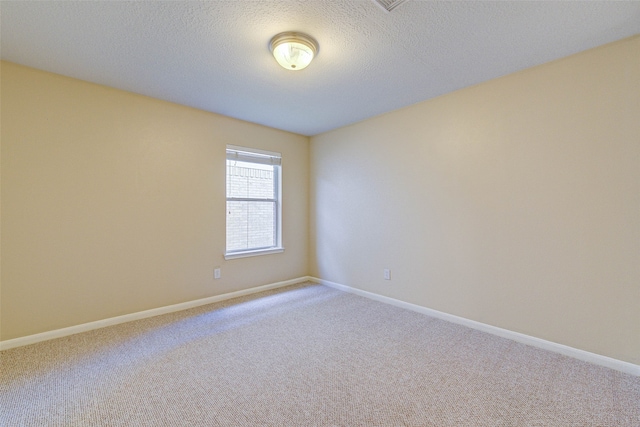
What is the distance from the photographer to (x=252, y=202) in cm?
401

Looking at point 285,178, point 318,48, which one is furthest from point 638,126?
point 285,178

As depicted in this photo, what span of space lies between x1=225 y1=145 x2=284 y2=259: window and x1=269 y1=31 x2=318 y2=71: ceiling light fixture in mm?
1871

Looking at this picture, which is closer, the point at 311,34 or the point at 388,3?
the point at 388,3

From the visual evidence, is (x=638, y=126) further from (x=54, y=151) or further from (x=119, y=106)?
(x=54, y=151)

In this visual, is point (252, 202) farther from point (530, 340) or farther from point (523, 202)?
point (530, 340)

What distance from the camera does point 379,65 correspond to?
2391 mm

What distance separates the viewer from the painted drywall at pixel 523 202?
81.1 inches

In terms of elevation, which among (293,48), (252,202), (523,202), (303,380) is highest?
(293,48)

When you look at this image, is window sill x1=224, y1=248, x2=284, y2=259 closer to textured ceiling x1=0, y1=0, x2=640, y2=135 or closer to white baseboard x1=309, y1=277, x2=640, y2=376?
white baseboard x1=309, y1=277, x2=640, y2=376

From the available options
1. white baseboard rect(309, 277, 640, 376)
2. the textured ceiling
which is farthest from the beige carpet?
the textured ceiling

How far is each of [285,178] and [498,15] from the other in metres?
3.11

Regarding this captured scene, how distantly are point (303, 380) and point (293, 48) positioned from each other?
7.65 ft

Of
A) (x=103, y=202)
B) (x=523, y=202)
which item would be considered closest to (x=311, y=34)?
(x=523, y=202)

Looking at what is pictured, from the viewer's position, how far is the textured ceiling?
5.74 ft
